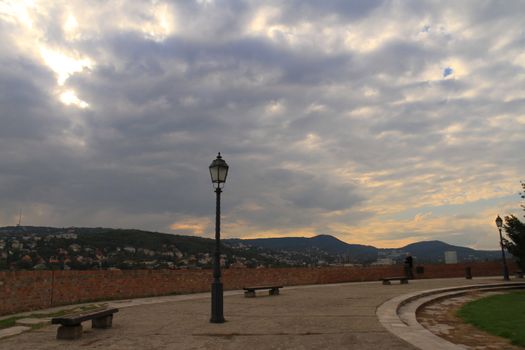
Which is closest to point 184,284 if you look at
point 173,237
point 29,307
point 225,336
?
point 29,307

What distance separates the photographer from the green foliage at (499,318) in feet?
25.6

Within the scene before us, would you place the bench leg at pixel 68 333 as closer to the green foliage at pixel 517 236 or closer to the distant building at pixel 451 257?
the green foliage at pixel 517 236

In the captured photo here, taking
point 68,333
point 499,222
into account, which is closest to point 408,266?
point 499,222

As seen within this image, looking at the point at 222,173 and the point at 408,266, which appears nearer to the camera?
the point at 222,173

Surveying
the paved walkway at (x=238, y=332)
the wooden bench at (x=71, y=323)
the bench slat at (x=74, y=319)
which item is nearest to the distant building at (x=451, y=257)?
the paved walkway at (x=238, y=332)

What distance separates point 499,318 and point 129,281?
1276 cm

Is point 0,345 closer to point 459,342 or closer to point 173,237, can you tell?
point 459,342

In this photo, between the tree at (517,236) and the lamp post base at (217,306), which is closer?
the lamp post base at (217,306)

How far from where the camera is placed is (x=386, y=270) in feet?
90.5

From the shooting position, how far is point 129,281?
16719 mm

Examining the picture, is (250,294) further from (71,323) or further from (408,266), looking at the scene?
(408,266)

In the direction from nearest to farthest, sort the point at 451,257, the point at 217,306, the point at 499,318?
the point at 217,306 < the point at 499,318 < the point at 451,257

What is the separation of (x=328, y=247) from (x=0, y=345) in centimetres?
11604

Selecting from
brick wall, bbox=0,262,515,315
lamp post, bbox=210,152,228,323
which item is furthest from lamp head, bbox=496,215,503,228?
lamp post, bbox=210,152,228,323
